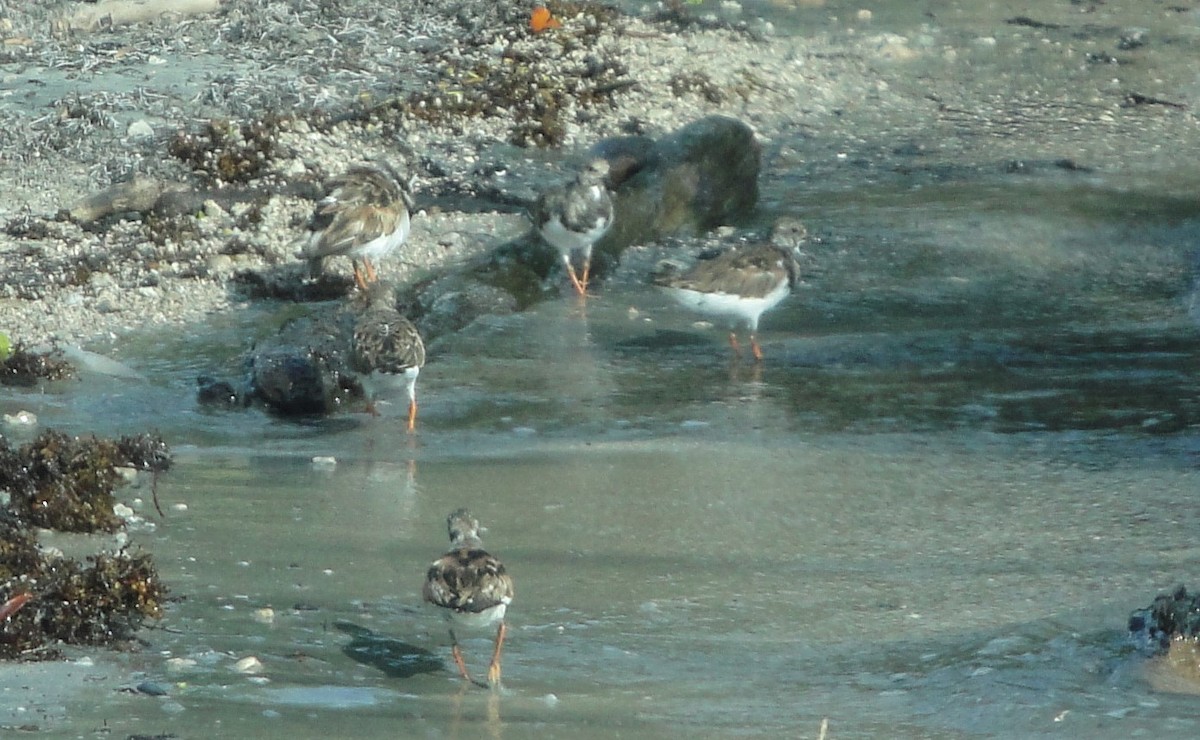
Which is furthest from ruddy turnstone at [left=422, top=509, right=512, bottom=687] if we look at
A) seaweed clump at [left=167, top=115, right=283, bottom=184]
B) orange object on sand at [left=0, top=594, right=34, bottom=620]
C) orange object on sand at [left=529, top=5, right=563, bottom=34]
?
orange object on sand at [left=529, top=5, right=563, bottom=34]

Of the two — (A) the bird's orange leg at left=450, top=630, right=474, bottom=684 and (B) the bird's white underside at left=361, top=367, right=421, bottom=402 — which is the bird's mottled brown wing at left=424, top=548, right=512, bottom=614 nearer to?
(A) the bird's orange leg at left=450, top=630, right=474, bottom=684

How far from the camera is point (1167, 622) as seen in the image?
4.84m

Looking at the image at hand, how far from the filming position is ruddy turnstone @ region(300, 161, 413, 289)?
1022 centimetres

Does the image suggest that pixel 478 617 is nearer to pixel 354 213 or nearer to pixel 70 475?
pixel 70 475

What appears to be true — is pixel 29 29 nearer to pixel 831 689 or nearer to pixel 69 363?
pixel 69 363

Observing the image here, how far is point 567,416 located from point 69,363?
259 centimetres

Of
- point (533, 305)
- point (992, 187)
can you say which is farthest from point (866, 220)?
point (533, 305)

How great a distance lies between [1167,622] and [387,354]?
14.0 ft

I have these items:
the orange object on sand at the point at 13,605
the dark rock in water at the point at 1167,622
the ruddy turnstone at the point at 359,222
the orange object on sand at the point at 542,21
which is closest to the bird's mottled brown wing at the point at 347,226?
the ruddy turnstone at the point at 359,222

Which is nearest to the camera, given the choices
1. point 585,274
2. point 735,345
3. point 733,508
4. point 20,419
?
point 733,508

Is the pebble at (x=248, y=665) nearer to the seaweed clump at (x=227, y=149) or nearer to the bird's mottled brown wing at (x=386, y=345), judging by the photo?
the bird's mottled brown wing at (x=386, y=345)

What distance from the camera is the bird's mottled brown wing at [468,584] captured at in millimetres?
4992

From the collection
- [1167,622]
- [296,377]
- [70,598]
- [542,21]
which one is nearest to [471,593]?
[70,598]

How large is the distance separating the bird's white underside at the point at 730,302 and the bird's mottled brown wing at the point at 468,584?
15.0ft
